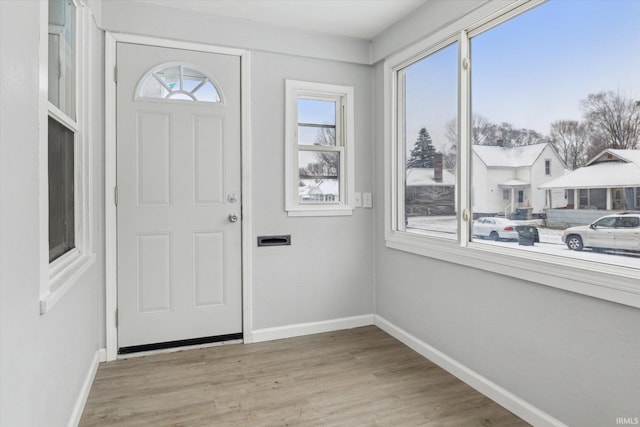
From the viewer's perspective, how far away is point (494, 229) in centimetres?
226

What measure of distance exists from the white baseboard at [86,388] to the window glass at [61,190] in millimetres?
795

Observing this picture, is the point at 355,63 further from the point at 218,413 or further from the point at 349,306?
the point at 218,413

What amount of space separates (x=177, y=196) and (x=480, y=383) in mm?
2398

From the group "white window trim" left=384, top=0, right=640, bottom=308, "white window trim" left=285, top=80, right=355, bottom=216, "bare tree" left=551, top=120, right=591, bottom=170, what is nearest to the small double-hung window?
"white window trim" left=285, top=80, right=355, bottom=216

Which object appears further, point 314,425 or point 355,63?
point 355,63

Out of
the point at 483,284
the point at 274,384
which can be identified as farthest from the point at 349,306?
the point at 483,284

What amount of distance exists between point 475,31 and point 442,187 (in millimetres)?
1001

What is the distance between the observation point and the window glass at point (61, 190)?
168 centimetres

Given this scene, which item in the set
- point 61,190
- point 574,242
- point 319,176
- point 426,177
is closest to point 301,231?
point 319,176

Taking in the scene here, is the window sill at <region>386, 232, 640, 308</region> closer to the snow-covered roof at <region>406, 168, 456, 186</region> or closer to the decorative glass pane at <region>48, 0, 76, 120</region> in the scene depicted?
the snow-covered roof at <region>406, 168, 456, 186</region>

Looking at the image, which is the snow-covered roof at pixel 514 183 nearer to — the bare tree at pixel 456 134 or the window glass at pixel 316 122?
the bare tree at pixel 456 134

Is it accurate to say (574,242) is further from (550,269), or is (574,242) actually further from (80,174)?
(80,174)

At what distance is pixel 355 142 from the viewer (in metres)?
3.39

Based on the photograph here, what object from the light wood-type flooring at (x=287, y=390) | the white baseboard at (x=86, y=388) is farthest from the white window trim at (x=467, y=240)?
the white baseboard at (x=86, y=388)
